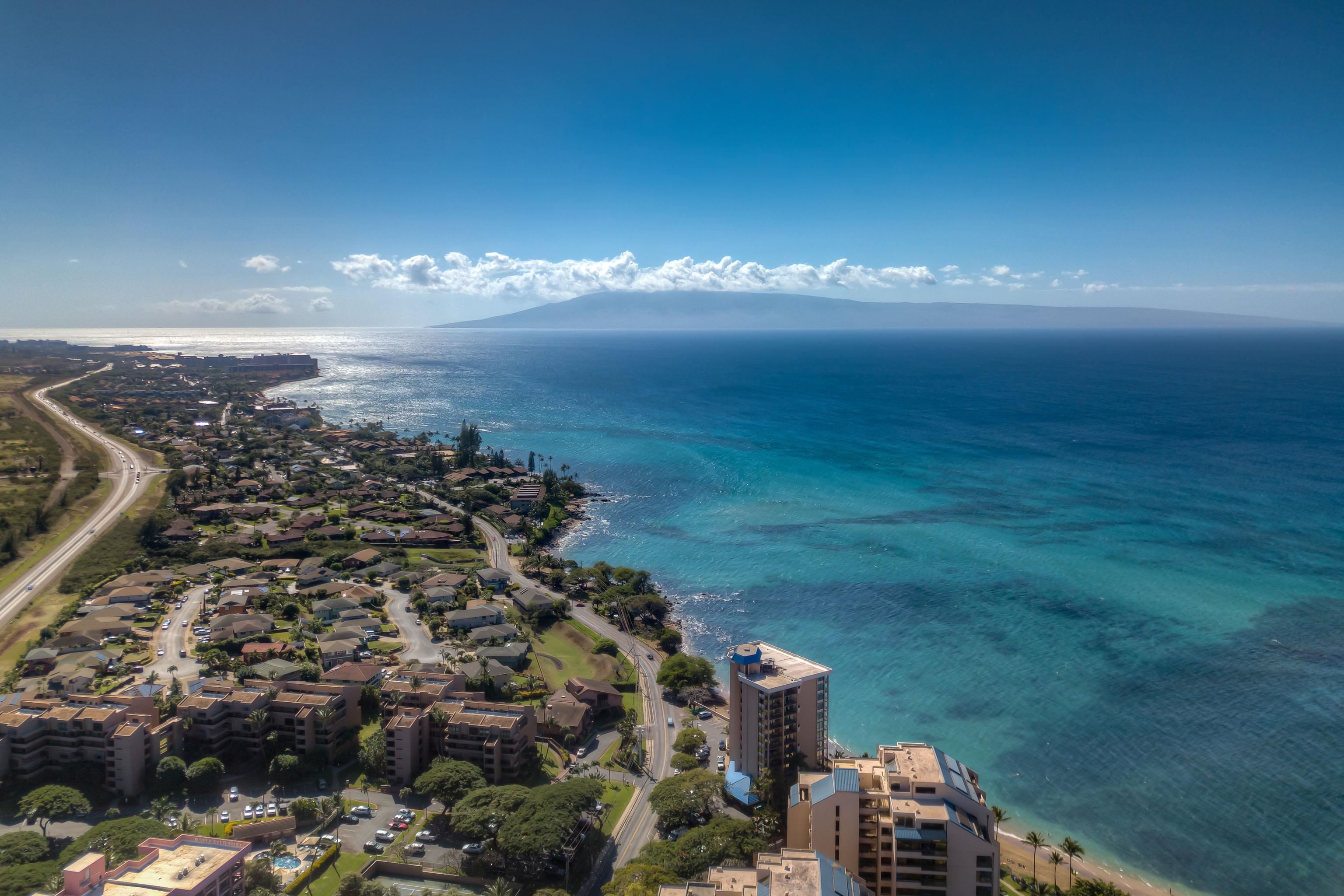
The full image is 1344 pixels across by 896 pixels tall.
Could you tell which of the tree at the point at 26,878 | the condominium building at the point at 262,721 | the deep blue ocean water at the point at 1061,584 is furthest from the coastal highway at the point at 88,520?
the deep blue ocean water at the point at 1061,584

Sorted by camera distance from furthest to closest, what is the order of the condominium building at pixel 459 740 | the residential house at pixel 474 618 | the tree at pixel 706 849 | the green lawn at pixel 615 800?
the residential house at pixel 474 618, the condominium building at pixel 459 740, the green lawn at pixel 615 800, the tree at pixel 706 849

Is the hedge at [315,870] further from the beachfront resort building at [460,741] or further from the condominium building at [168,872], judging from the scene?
the beachfront resort building at [460,741]

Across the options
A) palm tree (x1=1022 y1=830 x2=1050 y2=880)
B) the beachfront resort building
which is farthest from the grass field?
palm tree (x1=1022 y1=830 x2=1050 y2=880)

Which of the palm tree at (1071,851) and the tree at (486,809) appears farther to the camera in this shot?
the tree at (486,809)

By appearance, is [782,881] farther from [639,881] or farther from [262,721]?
[262,721]

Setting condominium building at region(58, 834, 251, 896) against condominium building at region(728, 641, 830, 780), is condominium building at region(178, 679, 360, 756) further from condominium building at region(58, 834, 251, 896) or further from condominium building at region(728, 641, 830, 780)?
condominium building at region(728, 641, 830, 780)

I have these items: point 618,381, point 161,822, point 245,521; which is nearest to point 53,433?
point 245,521

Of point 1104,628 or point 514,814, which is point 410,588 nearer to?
point 514,814
